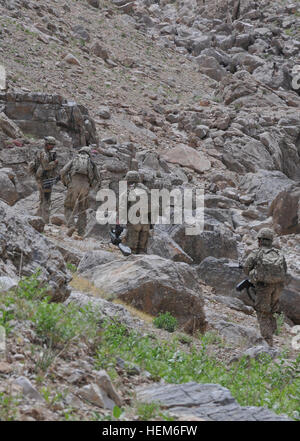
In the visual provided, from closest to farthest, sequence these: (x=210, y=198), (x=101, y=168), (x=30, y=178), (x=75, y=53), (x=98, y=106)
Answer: (x=30, y=178)
(x=101, y=168)
(x=210, y=198)
(x=98, y=106)
(x=75, y=53)

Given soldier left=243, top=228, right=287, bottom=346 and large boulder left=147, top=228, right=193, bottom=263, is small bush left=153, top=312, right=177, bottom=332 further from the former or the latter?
large boulder left=147, top=228, right=193, bottom=263

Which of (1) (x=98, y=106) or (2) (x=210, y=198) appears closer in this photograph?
(2) (x=210, y=198)

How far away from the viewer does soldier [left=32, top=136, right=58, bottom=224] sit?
10844 millimetres

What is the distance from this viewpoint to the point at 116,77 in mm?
24359

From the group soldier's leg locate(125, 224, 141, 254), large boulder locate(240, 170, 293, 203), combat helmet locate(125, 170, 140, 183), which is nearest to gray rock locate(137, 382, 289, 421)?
soldier's leg locate(125, 224, 141, 254)

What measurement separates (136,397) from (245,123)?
66.3ft

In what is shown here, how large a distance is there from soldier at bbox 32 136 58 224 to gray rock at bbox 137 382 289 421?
7799 mm

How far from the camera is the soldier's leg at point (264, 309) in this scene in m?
8.45

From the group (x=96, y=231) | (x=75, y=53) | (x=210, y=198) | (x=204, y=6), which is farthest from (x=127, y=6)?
(x=96, y=231)

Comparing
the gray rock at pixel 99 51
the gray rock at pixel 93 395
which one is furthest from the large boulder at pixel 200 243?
the gray rock at pixel 99 51

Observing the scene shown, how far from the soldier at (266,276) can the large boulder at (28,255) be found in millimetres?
4311

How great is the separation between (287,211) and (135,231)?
7476 millimetres
